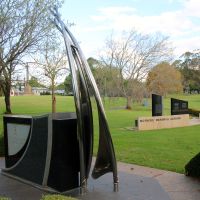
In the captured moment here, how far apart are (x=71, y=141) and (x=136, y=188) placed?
63.3 inches

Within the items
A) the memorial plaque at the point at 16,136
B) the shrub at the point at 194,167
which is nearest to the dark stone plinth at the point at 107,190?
the memorial plaque at the point at 16,136

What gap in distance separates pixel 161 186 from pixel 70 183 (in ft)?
6.10

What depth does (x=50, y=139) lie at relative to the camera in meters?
6.84

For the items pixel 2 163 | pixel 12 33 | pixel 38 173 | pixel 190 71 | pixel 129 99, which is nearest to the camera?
pixel 38 173

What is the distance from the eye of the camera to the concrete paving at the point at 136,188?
22.0ft

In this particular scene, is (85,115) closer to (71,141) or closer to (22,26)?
(71,141)

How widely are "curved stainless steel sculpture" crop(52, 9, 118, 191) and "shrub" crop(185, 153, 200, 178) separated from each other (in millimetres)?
2073

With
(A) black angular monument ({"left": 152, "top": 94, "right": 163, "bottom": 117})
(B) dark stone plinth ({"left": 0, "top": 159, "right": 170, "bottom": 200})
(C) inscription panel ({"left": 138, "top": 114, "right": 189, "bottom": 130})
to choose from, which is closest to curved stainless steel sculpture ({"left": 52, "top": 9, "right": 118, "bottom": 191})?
(B) dark stone plinth ({"left": 0, "top": 159, "right": 170, "bottom": 200})

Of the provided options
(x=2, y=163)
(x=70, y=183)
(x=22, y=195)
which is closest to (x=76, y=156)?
(x=70, y=183)

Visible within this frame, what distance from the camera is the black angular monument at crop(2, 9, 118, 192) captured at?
6641 mm

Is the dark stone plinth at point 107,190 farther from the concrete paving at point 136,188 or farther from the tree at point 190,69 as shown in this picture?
the tree at point 190,69

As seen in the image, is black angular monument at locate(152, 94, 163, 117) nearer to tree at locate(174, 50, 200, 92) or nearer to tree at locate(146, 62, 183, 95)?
tree at locate(146, 62, 183, 95)

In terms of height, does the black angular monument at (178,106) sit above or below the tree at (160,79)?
below

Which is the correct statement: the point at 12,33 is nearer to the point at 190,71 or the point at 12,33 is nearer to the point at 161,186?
the point at 161,186
